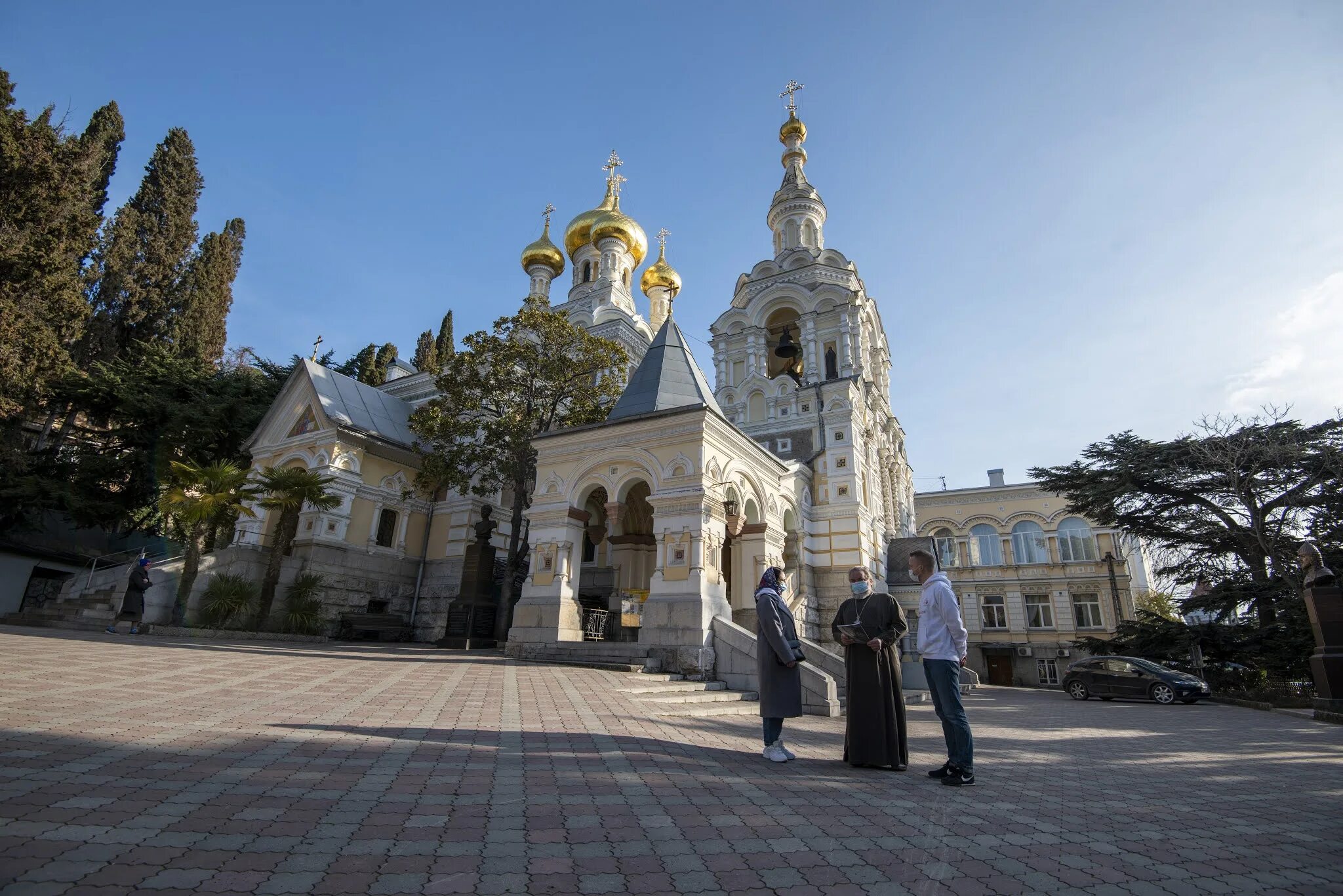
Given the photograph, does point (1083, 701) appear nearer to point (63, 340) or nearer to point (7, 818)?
point (7, 818)

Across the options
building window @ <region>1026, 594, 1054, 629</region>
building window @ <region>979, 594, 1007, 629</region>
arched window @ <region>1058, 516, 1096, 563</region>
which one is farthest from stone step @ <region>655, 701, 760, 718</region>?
arched window @ <region>1058, 516, 1096, 563</region>

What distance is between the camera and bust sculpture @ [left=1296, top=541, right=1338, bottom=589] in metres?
10.9

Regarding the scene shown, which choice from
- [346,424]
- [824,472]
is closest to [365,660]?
[346,424]

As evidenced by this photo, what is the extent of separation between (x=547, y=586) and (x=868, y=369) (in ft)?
60.4

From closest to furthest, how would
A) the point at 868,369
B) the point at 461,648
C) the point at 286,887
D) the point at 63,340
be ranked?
the point at 286,887, the point at 461,648, the point at 63,340, the point at 868,369

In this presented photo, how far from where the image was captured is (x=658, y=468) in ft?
43.7

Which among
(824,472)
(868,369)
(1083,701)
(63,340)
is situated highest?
(868,369)

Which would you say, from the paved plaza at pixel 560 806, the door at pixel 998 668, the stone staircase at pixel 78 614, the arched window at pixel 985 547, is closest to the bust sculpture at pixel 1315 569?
the paved plaza at pixel 560 806

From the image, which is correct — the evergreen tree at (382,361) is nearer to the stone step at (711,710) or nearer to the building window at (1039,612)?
the stone step at (711,710)

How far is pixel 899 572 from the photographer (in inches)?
966

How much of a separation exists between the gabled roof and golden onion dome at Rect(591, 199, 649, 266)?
46.3ft

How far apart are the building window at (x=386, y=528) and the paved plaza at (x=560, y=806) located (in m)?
14.9

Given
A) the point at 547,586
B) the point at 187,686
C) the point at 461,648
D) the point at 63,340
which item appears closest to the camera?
the point at 187,686

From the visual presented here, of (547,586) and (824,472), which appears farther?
(824,472)
